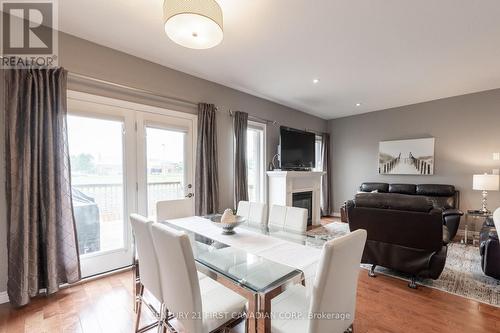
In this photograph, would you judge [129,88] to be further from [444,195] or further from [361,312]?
[444,195]

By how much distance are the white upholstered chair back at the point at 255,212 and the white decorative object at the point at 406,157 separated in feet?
14.0

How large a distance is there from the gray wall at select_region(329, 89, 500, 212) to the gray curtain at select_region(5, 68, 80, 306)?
5.88 metres

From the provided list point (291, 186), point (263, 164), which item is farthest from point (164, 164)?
point (291, 186)

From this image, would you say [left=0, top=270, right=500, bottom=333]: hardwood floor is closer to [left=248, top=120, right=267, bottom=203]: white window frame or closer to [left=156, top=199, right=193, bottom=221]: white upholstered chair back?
[left=156, top=199, right=193, bottom=221]: white upholstered chair back

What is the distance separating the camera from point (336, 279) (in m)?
1.11

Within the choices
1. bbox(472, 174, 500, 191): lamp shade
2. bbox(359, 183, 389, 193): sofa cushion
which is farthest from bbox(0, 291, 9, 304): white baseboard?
bbox(472, 174, 500, 191): lamp shade

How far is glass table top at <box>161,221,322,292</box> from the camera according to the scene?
1248 mm

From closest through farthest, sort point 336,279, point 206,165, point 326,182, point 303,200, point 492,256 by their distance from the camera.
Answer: point 336,279, point 492,256, point 206,165, point 303,200, point 326,182

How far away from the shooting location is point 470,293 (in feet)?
7.61

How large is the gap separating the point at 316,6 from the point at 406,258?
2659mm

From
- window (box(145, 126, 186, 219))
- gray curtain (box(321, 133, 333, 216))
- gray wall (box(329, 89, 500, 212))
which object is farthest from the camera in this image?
gray curtain (box(321, 133, 333, 216))

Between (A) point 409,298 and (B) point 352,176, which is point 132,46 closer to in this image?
(A) point 409,298

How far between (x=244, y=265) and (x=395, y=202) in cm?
190

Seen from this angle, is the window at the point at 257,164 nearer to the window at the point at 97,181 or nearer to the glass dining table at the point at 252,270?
the window at the point at 97,181
